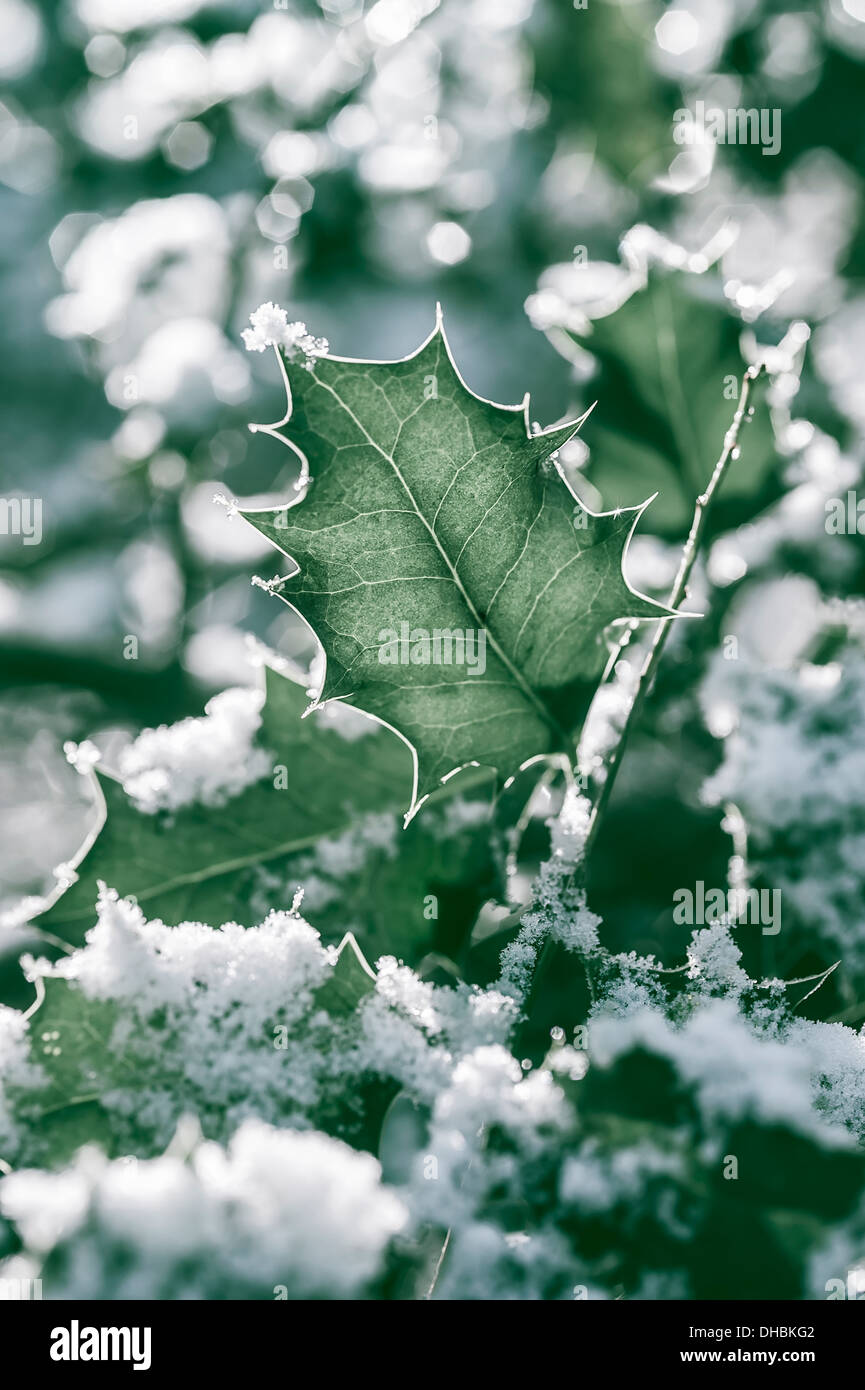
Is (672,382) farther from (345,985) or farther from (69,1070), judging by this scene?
(69,1070)

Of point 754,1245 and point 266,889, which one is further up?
point 266,889

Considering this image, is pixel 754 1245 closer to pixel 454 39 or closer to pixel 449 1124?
pixel 449 1124

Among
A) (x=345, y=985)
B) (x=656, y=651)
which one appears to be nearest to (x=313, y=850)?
(x=345, y=985)

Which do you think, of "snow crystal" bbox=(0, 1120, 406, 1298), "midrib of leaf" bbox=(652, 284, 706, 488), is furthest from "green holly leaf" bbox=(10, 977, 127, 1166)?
"midrib of leaf" bbox=(652, 284, 706, 488)

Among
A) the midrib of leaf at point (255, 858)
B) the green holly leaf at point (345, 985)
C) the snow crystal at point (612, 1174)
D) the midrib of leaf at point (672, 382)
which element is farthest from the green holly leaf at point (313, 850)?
the midrib of leaf at point (672, 382)

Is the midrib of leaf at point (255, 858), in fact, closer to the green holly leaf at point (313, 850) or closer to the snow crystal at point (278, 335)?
the green holly leaf at point (313, 850)
